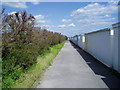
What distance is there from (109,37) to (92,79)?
392 cm

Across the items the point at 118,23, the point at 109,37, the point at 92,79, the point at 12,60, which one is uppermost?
the point at 118,23

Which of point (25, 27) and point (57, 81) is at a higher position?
point (25, 27)

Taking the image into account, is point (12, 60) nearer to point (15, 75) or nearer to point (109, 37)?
point (15, 75)

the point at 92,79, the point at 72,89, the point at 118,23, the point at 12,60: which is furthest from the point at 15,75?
the point at 118,23

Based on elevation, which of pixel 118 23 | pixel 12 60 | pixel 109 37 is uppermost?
pixel 118 23

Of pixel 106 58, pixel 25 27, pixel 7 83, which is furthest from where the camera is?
pixel 106 58

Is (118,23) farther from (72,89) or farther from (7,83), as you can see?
(7,83)

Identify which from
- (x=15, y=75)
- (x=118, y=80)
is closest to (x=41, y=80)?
(x=15, y=75)

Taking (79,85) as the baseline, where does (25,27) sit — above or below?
above

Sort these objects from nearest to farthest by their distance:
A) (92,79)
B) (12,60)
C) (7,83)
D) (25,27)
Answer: (7,83)
(12,60)
(92,79)
(25,27)

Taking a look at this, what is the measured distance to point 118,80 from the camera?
6938 mm

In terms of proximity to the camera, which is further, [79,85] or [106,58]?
[106,58]

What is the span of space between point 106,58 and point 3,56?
7020 millimetres

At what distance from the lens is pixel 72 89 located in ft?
19.3
